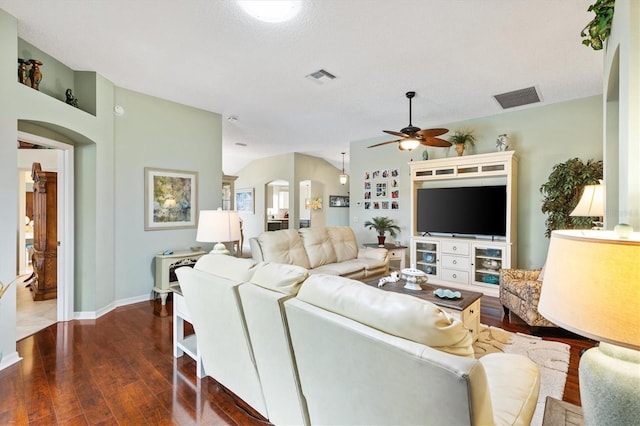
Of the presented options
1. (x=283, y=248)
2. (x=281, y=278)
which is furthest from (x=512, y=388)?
(x=283, y=248)

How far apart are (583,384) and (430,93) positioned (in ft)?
12.1

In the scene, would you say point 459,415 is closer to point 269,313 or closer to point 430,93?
point 269,313

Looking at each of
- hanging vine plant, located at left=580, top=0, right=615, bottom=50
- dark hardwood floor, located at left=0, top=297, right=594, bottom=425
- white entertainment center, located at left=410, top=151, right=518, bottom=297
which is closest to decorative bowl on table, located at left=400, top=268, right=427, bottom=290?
dark hardwood floor, located at left=0, top=297, right=594, bottom=425

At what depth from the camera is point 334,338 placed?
117 cm

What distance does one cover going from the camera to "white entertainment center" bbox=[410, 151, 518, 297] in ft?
14.2

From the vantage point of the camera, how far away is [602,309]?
0.72 m

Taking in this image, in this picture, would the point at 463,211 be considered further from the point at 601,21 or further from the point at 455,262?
the point at 601,21

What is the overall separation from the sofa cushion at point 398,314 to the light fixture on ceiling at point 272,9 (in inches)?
81.0

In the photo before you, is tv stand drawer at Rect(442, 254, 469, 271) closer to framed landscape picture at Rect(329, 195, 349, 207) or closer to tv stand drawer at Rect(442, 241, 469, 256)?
tv stand drawer at Rect(442, 241, 469, 256)

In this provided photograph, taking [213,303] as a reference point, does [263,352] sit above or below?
below

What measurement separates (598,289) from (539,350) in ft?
8.46

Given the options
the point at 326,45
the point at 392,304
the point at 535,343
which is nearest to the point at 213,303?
the point at 392,304

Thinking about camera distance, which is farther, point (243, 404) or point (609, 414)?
point (243, 404)

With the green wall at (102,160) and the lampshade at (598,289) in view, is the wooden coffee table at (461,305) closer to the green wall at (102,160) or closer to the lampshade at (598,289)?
the lampshade at (598,289)
